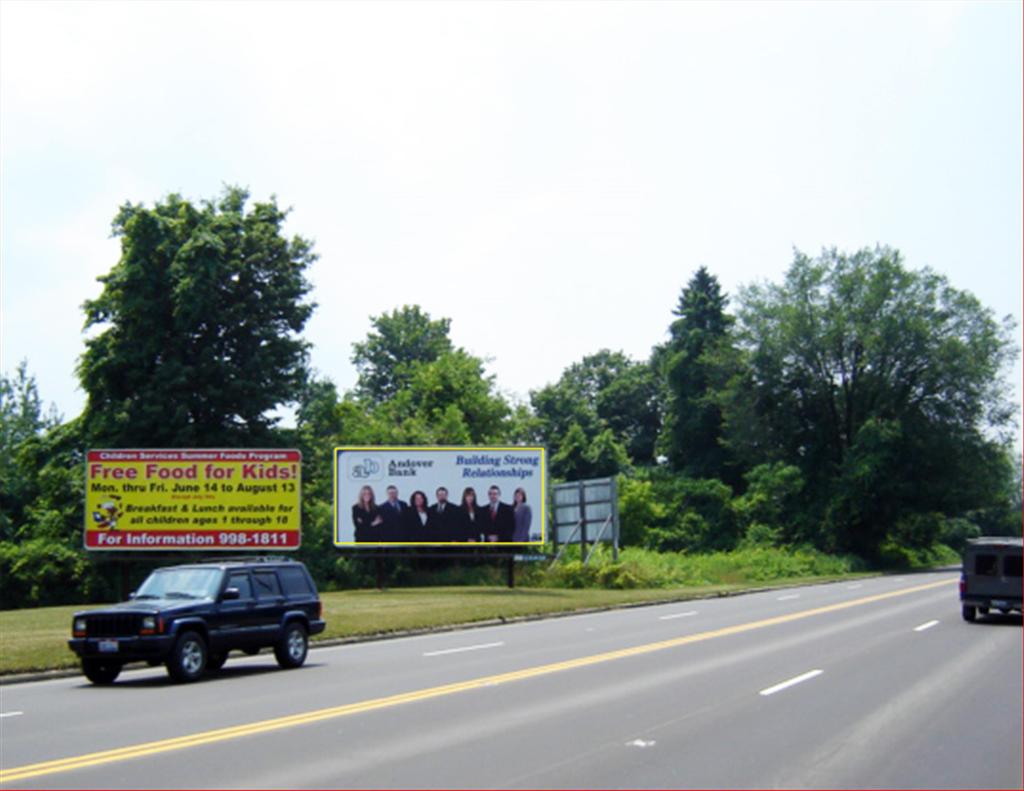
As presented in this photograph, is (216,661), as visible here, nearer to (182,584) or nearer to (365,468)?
(182,584)

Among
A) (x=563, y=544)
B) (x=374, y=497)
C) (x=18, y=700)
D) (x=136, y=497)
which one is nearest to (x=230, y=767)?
(x=18, y=700)

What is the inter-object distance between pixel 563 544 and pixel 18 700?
36496 mm

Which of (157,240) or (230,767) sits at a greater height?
(157,240)

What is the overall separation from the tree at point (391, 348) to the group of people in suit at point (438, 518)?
61.0m

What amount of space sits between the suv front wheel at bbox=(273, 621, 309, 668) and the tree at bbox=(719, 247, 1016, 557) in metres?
56.2

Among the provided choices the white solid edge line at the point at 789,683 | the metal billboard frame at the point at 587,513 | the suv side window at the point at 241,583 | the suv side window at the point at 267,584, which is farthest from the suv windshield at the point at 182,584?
the metal billboard frame at the point at 587,513

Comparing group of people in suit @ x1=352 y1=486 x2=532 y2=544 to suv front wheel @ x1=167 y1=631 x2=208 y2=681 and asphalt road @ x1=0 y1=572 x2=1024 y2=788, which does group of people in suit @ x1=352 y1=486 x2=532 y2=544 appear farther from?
suv front wheel @ x1=167 y1=631 x2=208 y2=681

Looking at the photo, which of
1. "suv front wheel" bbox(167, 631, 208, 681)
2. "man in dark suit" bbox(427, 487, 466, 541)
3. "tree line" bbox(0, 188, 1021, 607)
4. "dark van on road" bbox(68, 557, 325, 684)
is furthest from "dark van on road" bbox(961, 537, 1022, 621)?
"tree line" bbox(0, 188, 1021, 607)

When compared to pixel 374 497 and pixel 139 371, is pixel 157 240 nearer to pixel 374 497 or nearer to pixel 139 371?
pixel 139 371

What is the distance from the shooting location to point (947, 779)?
977cm

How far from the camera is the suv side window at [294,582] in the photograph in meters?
20.8

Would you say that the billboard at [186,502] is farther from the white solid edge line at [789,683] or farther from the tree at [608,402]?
the tree at [608,402]

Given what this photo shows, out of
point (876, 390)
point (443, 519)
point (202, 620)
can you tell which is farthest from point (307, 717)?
point (876, 390)

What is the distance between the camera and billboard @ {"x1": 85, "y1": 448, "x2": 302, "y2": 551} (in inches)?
1606
